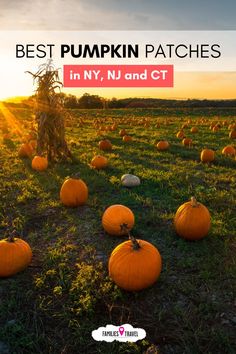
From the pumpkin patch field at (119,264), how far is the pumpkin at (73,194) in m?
0.02

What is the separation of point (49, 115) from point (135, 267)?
7.76m

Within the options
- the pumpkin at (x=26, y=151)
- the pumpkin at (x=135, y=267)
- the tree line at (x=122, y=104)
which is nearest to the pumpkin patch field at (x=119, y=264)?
the pumpkin at (x=135, y=267)

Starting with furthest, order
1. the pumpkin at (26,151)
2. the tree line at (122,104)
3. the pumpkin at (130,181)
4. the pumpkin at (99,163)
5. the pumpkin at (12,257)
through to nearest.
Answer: the tree line at (122,104)
the pumpkin at (26,151)
the pumpkin at (99,163)
the pumpkin at (130,181)
the pumpkin at (12,257)

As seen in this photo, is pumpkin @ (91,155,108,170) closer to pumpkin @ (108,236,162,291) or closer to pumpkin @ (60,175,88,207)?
pumpkin @ (60,175,88,207)

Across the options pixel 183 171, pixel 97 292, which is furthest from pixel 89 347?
pixel 183 171

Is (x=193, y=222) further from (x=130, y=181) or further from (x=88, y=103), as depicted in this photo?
(x=88, y=103)

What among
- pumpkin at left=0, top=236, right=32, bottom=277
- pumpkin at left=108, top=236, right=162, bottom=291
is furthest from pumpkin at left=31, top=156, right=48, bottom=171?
pumpkin at left=108, top=236, right=162, bottom=291

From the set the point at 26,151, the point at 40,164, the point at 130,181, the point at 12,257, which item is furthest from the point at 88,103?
the point at 12,257

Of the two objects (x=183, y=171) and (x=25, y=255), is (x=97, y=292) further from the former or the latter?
(x=183, y=171)

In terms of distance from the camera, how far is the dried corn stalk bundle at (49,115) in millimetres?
10914

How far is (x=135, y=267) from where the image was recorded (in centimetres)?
429

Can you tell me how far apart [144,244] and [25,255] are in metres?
1.65

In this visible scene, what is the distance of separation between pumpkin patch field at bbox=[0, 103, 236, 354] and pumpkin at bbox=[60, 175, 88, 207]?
Answer: 0.07 ft

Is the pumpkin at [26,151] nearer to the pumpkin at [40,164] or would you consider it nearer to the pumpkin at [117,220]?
the pumpkin at [40,164]
